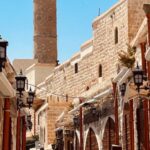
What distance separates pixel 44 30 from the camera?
49.0m

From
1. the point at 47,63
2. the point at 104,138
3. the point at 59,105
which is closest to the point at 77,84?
the point at 59,105

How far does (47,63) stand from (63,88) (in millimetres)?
12185

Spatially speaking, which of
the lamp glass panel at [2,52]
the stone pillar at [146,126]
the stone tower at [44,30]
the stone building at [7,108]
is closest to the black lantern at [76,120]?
the stone building at [7,108]

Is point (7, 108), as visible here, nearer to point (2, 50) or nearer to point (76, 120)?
point (2, 50)

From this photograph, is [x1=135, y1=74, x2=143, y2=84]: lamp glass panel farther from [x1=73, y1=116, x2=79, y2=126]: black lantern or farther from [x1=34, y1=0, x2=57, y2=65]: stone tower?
[x1=34, y1=0, x2=57, y2=65]: stone tower

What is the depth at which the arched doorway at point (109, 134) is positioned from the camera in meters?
20.2

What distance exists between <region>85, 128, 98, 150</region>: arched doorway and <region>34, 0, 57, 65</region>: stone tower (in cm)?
2542

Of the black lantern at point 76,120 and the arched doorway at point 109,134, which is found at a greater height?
the black lantern at point 76,120

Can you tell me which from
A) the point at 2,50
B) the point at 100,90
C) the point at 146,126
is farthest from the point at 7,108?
the point at 100,90

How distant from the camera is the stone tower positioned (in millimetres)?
48812

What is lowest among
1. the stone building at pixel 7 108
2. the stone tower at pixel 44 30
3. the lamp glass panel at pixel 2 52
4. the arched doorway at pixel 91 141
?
the arched doorway at pixel 91 141

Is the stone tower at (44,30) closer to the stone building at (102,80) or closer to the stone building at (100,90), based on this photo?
the stone building at (100,90)

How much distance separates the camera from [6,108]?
53.5 feet

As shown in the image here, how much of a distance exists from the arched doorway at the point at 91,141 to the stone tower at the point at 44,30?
25.4 metres
